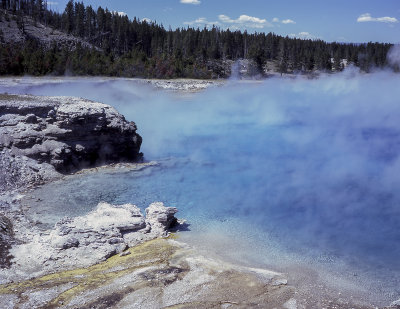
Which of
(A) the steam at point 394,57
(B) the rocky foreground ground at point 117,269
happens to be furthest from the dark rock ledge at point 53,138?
(A) the steam at point 394,57

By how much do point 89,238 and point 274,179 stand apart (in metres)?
5.95

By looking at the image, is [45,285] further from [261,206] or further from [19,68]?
[19,68]

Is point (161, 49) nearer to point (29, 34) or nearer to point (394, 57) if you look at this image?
point (29, 34)

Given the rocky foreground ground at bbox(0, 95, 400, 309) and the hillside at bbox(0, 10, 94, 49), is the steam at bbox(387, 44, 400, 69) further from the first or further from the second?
the rocky foreground ground at bbox(0, 95, 400, 309)

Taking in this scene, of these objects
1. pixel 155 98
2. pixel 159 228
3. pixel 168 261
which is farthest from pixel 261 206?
pixel 155 98

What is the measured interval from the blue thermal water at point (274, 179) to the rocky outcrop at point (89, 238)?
103cm

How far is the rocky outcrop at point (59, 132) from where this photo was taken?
12297 millimetres

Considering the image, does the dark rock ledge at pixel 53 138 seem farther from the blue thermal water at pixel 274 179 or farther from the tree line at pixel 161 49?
the tree line at pixel 161 49

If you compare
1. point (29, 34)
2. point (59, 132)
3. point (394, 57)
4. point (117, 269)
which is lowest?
point (117, 269)

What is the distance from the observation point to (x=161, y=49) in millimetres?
48375

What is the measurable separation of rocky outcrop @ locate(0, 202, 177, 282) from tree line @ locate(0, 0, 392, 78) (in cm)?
2694

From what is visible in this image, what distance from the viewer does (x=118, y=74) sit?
35844 millimetres

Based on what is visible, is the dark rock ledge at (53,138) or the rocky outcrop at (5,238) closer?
the rocky outcrop at (5,238)

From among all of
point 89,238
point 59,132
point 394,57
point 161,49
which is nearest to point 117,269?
point 89,238
